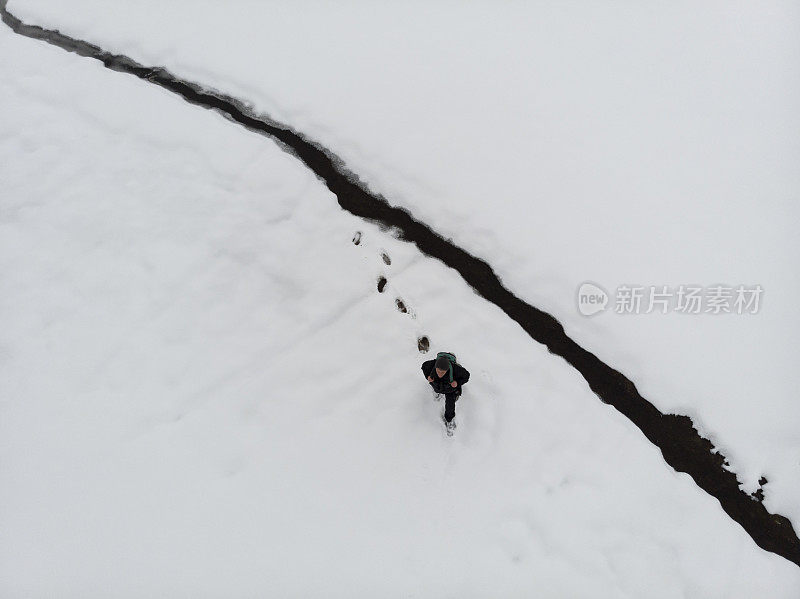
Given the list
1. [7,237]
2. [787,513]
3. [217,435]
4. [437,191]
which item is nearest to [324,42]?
[437,191]

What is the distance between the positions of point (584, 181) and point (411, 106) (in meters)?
3.61

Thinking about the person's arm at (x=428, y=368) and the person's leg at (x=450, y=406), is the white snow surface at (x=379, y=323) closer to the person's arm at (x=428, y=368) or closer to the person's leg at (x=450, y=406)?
the person's leg at (x=450, y=406)

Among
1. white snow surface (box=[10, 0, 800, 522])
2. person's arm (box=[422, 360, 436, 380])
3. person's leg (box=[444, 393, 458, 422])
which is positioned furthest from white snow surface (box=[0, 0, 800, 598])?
person's arm (box=[422, 360, 436, 380])

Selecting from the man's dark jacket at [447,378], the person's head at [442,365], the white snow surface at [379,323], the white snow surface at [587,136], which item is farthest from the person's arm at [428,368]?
the white snow surface at [587,136]

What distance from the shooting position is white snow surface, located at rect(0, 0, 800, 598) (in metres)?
4.96

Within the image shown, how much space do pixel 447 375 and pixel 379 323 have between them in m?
1.93

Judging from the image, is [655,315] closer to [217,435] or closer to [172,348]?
[217,435]

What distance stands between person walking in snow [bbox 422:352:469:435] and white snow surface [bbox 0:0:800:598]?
2.88 feet

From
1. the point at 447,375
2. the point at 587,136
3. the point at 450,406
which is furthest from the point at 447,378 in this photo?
the point at 587,136

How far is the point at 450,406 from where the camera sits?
525 cm

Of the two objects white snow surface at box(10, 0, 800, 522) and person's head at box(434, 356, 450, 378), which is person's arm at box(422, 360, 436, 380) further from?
white snow surface at box(10, 0, 800, 522)

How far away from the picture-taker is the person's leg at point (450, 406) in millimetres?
5117

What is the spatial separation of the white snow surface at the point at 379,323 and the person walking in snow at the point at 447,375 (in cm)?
88

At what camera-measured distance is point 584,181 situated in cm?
782
